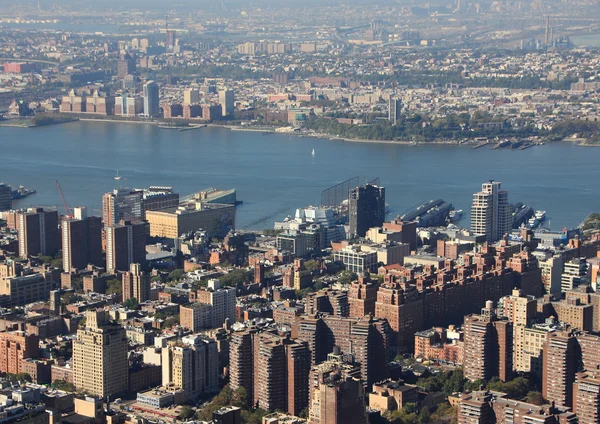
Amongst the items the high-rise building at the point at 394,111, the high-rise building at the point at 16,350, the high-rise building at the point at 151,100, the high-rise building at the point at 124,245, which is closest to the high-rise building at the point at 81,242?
the high-rise building at the point at 124,245

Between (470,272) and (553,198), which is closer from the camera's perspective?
(470,272)

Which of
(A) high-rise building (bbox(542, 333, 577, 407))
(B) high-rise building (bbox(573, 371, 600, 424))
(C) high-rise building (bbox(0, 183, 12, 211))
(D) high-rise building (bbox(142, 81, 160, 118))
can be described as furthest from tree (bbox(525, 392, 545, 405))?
(D) high-rise building (bbox(142, 81, 160, 118))

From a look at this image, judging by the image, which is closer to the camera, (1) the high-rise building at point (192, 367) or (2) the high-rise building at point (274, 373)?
(2) the high-rise building at point (274, 373)

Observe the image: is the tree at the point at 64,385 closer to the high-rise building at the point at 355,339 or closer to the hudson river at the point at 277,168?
the high-rise building at the point at 355,339

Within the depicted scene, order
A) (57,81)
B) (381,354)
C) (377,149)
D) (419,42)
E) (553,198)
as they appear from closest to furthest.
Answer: (381,354)
(553,198)
(377,149)
(57,81)
(419,42)

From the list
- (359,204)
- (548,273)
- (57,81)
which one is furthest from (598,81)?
(548,273)

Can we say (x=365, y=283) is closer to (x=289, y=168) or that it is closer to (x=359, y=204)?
(x=359, y=204)

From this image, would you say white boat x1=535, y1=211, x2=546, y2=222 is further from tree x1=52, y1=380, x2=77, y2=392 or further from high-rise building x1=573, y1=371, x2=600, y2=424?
tree x1=52, y1=380, x2=77, y2=392
